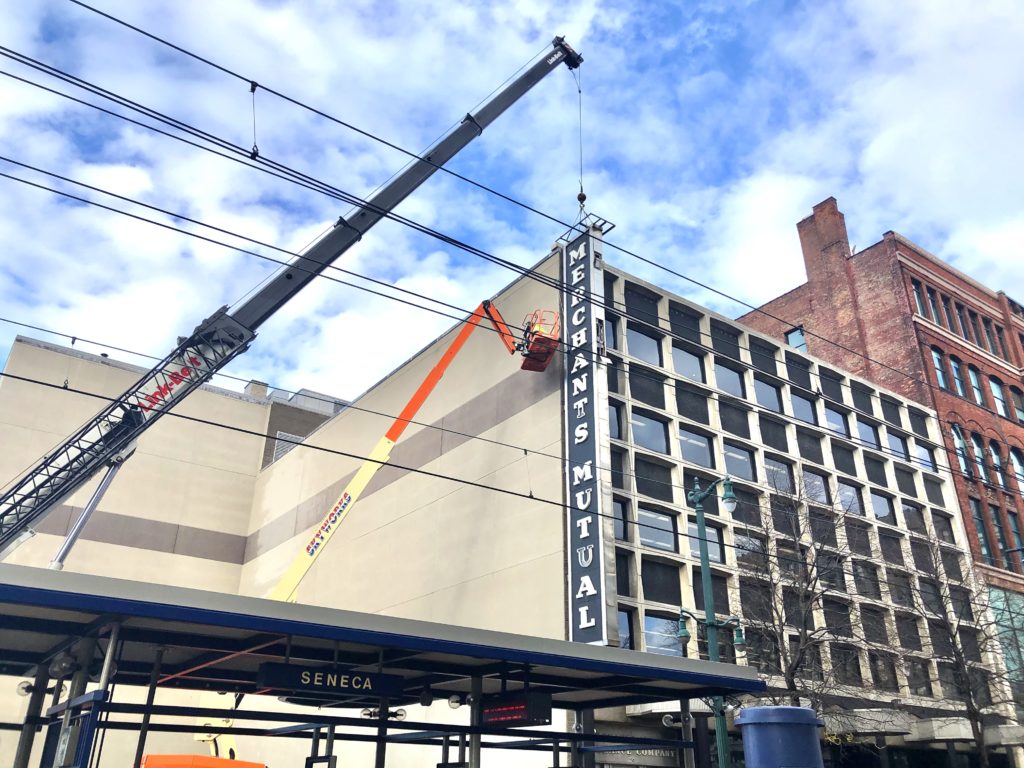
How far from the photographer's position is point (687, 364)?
3212cm

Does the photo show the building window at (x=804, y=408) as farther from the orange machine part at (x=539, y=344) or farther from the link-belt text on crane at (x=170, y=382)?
the link-belt text on crane at (x=170, y=382)

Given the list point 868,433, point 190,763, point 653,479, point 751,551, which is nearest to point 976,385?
point 868,433

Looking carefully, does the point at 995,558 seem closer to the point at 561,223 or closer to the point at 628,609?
the point at 628,609

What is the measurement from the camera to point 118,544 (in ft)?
141

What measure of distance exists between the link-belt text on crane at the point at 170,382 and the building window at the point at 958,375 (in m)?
35.9

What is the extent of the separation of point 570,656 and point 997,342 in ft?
148

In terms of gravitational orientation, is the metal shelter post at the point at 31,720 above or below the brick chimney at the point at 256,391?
below

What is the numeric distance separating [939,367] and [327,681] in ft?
130

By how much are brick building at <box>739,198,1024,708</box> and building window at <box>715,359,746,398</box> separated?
7.17 meters

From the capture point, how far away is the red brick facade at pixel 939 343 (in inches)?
1608

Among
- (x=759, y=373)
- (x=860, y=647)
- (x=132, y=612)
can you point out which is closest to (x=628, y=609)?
(x=860, y=647)

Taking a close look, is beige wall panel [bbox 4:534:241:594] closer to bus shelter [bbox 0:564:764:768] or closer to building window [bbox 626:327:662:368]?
building window [bbox 626:327:662:368]

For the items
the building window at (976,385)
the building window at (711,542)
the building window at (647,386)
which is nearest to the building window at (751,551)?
the building window at (711,542)

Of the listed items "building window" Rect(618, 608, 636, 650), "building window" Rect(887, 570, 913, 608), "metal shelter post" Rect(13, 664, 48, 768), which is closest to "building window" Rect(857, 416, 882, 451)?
"building window" Rect(887, 570, 913, 608)
